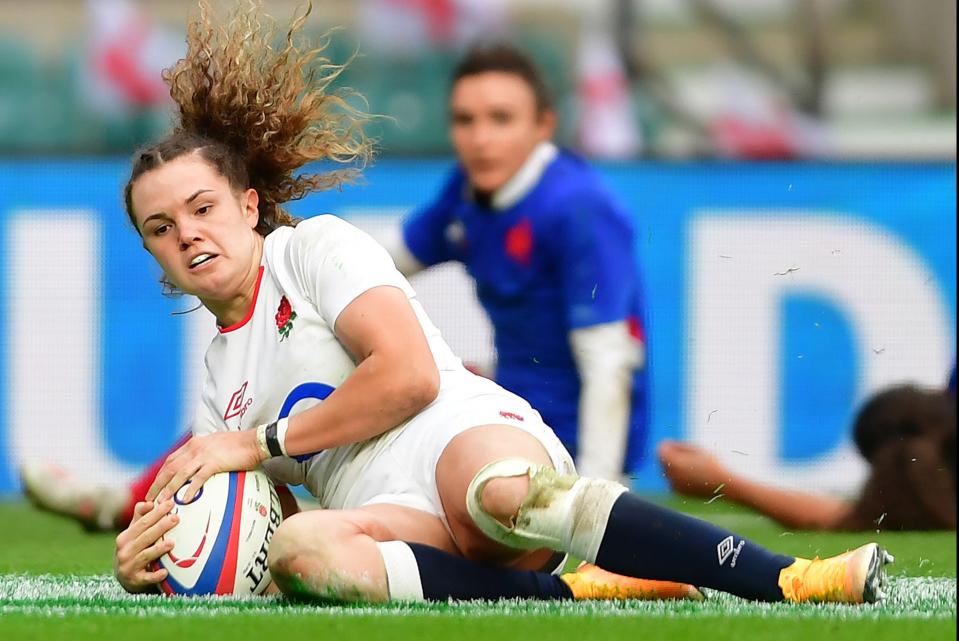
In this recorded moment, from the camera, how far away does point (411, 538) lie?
135 inches

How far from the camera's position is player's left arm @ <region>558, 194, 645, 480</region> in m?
5.78

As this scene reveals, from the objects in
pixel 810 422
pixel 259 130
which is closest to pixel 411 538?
pixel 259 130

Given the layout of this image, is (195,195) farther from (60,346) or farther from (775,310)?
(775,310)

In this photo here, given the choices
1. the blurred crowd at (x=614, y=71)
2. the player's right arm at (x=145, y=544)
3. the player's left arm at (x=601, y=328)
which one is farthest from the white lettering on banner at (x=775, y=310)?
the player's right arm at (x=145, y=544)

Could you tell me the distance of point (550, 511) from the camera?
3.24 metres

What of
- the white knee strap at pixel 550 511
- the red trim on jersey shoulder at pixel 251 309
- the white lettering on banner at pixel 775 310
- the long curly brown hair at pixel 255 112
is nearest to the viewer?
the white knee strap at pixel 550 511

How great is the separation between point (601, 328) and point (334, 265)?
2360 millimetres

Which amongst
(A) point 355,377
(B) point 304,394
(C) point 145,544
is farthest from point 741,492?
(C) point 145,544

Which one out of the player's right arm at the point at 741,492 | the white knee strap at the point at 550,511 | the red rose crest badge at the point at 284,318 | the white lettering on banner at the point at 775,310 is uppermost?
the red rose crest badge at the point at 284,318

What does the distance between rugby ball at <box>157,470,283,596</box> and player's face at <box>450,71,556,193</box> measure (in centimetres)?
302

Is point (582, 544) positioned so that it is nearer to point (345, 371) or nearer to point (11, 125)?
point (345, 371)

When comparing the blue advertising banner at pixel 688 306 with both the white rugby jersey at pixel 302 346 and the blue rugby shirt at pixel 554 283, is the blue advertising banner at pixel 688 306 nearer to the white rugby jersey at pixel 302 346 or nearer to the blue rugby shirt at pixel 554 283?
the blue rugby shirt at pixel 554 283

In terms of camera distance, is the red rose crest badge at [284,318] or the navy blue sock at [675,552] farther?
the red rose crest badge at [284,318]

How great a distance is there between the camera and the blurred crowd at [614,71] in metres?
7.89
